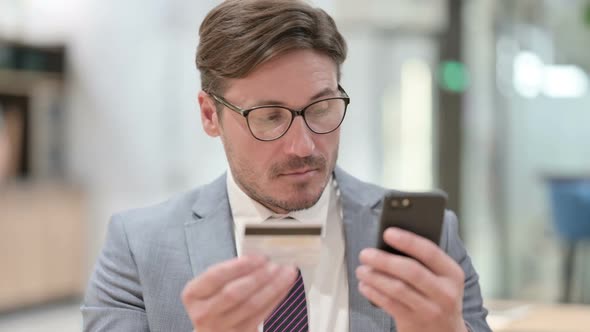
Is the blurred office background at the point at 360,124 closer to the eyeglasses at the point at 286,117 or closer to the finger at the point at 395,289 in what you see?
the eyeglasses at the point at 286,117

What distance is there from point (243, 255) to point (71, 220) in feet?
19.7

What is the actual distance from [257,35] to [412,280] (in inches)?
27.7

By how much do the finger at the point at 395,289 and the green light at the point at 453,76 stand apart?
15.1ft

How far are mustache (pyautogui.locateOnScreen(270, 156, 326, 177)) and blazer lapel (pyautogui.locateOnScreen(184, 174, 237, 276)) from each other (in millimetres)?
236

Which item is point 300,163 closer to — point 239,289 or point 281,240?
point 281,240

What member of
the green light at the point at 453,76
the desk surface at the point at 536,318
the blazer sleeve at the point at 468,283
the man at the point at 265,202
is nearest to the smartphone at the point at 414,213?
the man at the point at 265,202

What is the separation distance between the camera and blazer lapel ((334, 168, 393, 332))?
5.89 feet

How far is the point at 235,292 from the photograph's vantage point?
1.29 meters

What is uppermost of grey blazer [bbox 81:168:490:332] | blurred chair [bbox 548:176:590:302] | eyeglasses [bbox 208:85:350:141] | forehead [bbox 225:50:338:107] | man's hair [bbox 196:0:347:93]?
man's hair [bbox 196:0:347:93]

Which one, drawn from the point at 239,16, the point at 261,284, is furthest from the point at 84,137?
the point at 261,284

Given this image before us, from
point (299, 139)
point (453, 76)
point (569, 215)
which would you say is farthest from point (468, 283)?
point (453, 76)

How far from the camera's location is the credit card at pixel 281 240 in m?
1.38

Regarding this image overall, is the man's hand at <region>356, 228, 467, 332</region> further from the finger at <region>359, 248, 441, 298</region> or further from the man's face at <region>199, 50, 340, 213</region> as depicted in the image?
the man's face at <region>199, 50, 340, 213</region>

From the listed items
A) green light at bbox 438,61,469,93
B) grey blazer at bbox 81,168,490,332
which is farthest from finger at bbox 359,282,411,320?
green light at bbox 438,61,469,93
